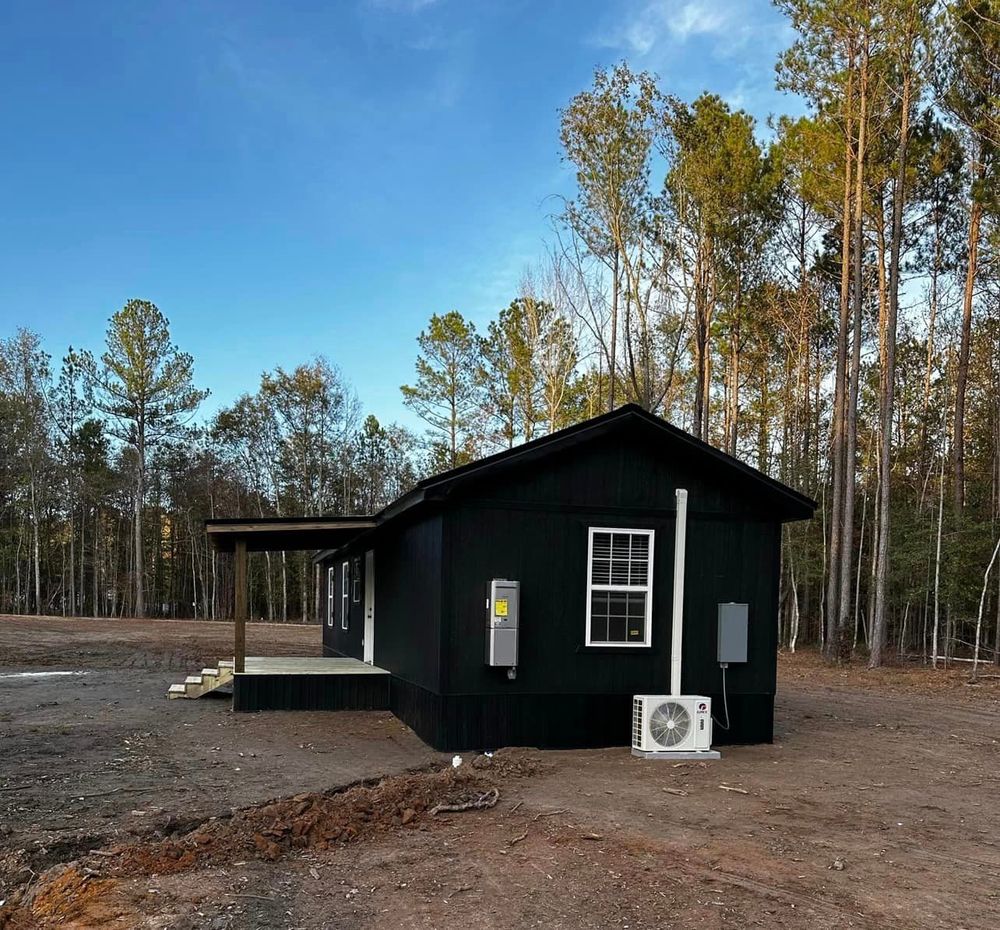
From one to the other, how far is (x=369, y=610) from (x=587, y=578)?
16.8 feet

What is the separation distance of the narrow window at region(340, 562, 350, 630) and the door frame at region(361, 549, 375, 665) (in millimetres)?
1898

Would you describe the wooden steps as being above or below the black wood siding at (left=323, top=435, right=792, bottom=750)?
below

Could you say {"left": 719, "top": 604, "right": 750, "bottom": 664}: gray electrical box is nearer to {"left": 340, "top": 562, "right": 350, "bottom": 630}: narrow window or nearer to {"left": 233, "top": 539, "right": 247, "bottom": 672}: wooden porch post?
{"left": 233, "top": 539, "right": 247, "bottom": 672}: wooden porch post

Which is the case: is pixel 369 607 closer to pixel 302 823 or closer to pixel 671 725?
pixel 671 725

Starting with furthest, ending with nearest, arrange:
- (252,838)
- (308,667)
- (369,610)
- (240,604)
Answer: (369,610)
(308,667)
(240,604)
(252,838)

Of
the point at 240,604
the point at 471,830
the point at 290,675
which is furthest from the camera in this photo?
the point at 240,604

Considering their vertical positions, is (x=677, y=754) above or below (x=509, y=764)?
below

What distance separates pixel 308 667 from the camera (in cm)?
1156

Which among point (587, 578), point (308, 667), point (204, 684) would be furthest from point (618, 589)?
point (204, 684)

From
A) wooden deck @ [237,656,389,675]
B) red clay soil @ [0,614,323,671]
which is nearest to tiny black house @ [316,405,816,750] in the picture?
wooden deck @ [237,656,389,675]

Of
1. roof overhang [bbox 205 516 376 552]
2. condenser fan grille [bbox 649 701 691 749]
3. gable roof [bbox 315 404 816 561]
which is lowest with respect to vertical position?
condenser fan grille [bbox 649 701 691 749]

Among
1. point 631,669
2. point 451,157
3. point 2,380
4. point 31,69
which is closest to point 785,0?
point 451,157

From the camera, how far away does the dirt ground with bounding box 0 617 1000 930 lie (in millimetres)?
4098

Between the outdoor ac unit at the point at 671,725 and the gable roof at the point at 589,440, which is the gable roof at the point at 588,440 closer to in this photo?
the gable roof at the point at 589,440
